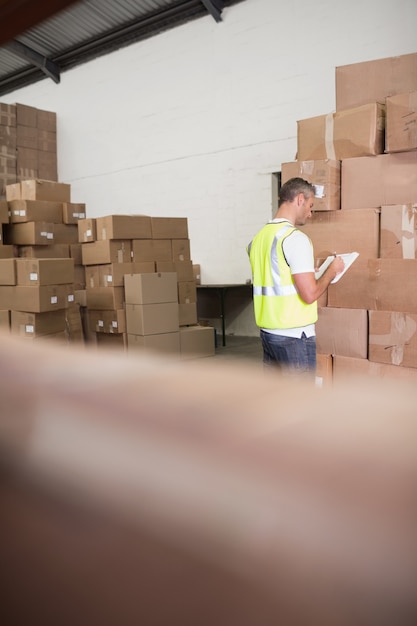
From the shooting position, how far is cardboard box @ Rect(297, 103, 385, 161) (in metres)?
3.17

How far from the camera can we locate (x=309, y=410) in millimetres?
513

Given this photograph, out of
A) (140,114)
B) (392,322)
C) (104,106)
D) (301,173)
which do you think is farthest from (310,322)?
(104,106)

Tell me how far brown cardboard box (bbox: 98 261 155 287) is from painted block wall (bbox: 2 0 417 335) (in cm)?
173

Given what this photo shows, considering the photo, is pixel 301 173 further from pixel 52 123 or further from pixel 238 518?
pixel 52 123

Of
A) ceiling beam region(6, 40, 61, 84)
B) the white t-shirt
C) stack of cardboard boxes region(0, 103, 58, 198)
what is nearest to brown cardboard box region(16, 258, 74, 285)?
the white t-shirt

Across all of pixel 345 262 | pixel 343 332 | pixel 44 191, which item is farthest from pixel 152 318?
pixel 345 262

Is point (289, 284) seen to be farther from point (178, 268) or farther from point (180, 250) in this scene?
point (180, 250)

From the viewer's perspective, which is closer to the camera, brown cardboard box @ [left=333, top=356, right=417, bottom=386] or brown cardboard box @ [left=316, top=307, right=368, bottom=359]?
brown cardboard box @ [left=333, top=356, right=417, bottom=386]

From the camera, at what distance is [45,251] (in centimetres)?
632

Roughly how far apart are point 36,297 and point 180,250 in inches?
81.9

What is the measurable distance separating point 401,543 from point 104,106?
31.1 ft

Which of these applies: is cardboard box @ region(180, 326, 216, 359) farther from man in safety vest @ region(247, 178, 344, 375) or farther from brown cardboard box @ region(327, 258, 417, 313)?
man in safety vest @ region(247, 178, 344, 375)

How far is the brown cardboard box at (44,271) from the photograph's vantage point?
5.00 meters

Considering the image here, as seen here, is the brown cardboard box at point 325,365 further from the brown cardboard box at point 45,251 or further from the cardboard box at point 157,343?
the brown cardboard box at point 45,251
